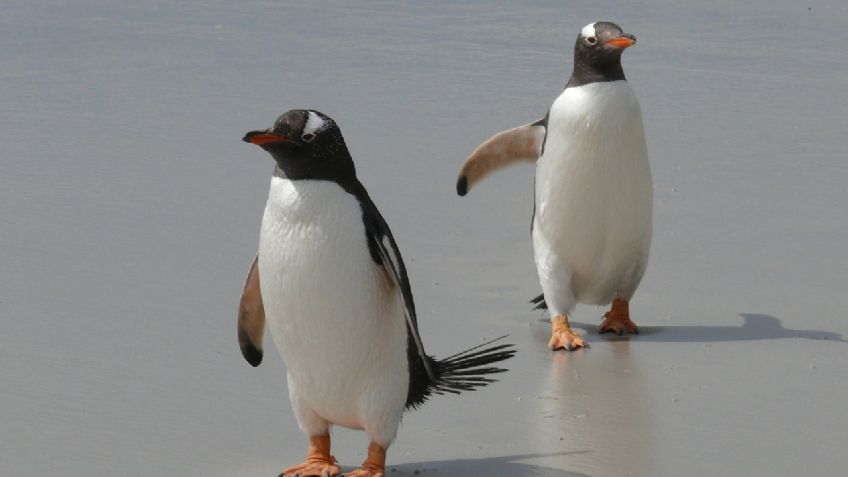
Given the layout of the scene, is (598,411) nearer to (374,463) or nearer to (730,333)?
(374,463)

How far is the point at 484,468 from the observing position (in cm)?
402

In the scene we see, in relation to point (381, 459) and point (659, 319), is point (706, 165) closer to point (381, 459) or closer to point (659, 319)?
point (659, 319)

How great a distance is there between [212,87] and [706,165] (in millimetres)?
2709

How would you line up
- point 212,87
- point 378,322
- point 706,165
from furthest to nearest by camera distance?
point 212,87 → point 706,165 → point 378,322

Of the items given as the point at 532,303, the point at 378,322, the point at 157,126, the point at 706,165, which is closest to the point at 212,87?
the point at 157,126

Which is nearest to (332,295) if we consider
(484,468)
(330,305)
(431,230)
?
(330,305)

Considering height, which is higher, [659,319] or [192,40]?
[192,40]

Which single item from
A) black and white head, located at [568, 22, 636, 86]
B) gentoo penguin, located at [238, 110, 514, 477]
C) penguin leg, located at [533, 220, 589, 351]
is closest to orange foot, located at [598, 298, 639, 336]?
penguin leg, located at [533, 220, 589, 351]

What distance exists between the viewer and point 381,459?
386cm

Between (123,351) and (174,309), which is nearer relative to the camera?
(123,351)

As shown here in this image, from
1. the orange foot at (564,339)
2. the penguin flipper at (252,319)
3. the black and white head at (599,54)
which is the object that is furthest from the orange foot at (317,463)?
the black and white head at (599,54)

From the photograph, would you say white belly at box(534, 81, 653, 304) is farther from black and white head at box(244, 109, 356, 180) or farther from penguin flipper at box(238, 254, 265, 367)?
black and white head at box(244, 109, 356, 180)

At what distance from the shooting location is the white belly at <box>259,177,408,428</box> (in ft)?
12.2

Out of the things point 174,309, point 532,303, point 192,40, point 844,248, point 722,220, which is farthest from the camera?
point 192,40
